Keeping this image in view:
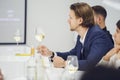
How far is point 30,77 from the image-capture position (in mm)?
1447

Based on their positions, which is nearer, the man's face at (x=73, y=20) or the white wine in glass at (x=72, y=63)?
the white wine in glass at (x=72, y=63)

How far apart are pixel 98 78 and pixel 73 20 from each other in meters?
1.68

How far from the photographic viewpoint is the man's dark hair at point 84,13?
6.52ft

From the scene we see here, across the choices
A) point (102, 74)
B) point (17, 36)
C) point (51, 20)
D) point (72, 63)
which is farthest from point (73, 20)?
point (51, 20)

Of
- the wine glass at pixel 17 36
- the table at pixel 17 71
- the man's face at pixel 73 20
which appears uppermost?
the man's face at pixel 73 20

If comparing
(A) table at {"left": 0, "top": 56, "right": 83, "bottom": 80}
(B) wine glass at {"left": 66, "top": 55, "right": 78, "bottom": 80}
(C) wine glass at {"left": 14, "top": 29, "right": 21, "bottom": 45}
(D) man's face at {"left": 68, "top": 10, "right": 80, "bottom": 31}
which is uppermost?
(D) man's face at {"left": 68, "top": 10, "right": 80, "bottom": 31}

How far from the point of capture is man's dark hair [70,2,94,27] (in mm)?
1988

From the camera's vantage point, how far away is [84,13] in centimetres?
200

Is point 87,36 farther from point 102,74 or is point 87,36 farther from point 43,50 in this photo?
point 102,74

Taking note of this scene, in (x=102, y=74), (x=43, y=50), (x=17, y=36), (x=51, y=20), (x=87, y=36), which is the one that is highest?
(x=102, y=74)

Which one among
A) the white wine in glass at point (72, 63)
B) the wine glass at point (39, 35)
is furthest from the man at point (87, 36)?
the white wine in glass at point (72, 63)

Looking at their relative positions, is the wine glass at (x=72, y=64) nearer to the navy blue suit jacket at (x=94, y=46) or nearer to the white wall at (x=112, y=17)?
the navy blue suit jacket at (x=94, y=46)

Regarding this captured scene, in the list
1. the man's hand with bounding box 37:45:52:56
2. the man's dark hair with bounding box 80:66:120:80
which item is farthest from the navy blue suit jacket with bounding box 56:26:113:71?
the man's dark hair with bounding box 80:66:120:80

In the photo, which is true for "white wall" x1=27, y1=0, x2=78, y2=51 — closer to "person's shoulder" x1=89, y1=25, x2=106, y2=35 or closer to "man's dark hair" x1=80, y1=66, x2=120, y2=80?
"person's shoulder" x1=89, y1=25, x2=106, y2=35
